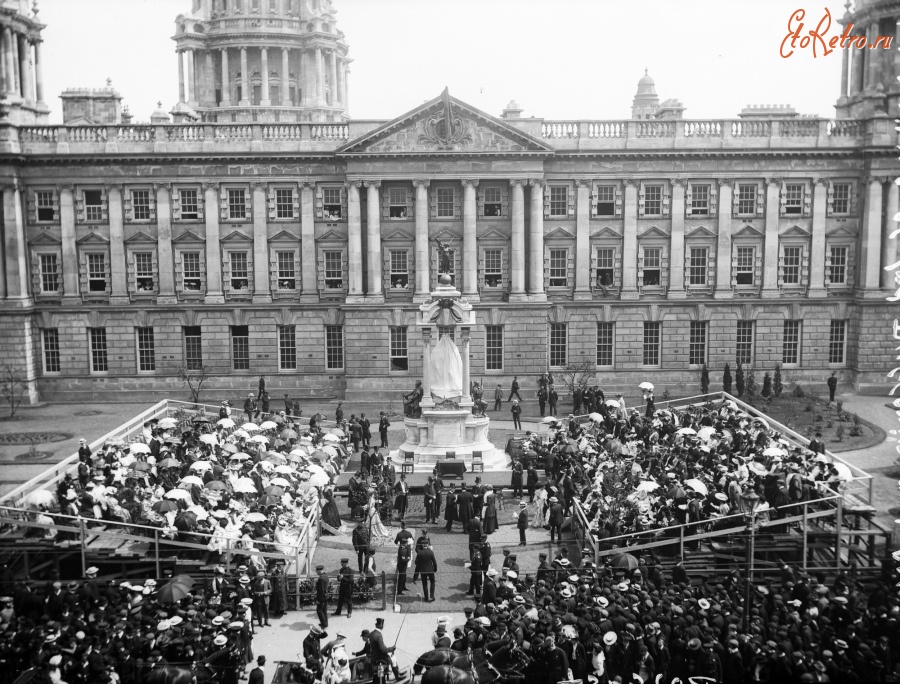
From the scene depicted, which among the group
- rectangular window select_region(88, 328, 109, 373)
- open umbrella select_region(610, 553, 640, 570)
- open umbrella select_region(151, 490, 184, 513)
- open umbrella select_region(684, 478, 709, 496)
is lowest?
open umbrella select_region(610, 553, 640, 570)

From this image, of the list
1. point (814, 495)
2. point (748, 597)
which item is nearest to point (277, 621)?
point (748, 597)

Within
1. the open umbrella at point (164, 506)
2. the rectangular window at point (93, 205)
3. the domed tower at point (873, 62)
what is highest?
the domed tower at point (873, 62)

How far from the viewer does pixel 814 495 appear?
28375mm

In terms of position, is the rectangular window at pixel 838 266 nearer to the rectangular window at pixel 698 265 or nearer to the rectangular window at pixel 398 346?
the rectangular window at pixel 698 265

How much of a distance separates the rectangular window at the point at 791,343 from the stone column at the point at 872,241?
429 cm

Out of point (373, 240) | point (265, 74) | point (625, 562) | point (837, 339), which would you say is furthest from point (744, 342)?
point (265, 74)

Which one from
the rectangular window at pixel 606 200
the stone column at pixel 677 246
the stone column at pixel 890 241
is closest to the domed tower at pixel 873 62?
the stone column at pixel 890 241

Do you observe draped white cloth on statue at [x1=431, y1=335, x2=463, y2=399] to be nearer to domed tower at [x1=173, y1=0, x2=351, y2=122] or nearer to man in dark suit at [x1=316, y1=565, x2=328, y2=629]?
man in dark suit at [x1=316, y1=565, x2=328, y2=629]

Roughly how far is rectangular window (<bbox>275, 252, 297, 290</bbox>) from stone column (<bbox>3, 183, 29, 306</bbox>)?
1469 centimetres

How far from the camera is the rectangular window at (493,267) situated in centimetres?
5716

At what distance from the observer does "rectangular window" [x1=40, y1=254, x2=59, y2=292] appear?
5734cm

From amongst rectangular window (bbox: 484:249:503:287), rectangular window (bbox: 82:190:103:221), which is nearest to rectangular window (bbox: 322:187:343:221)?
rectangular window (bbox: 484:249:503:287)

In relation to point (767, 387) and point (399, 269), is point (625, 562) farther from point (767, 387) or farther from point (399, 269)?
point (399, 269)

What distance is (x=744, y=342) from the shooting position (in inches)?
2256
